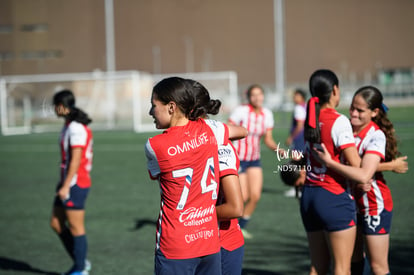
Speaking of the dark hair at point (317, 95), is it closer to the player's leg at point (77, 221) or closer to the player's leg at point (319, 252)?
the player's leg at point (319, 252)

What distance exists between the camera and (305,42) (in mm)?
66938

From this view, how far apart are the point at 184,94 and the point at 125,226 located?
225 inches

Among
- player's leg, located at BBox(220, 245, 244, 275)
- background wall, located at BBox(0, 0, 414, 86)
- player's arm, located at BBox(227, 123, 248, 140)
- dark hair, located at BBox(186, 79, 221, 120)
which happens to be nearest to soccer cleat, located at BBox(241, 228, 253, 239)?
player's leg, located at BBox(220, 245, 244, 275)

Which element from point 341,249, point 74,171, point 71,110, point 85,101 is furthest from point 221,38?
point 341,249

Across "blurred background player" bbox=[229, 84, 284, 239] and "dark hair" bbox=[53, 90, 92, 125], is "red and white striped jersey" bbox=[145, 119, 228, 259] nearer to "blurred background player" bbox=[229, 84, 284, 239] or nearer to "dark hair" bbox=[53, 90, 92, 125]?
"dark hair" bbox=[53, 90, 92, 125]

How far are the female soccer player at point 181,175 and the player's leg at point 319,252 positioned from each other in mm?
1394

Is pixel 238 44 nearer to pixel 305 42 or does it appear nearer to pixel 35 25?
pixel 305 42

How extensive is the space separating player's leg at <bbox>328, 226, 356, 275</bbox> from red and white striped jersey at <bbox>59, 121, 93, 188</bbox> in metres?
2.93

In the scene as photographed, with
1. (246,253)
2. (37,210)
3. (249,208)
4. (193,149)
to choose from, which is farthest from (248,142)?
(193,149)

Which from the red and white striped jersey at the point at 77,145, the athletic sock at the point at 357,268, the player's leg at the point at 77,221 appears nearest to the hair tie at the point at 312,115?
the athletic sock at the point at 357,268

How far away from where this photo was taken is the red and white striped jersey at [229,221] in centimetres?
288

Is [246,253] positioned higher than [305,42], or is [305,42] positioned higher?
[305,42]

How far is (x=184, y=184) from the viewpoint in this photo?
2.73 m

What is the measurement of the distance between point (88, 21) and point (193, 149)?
67.9m
